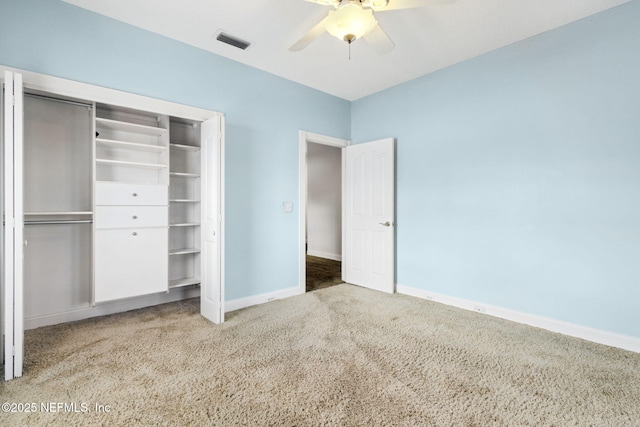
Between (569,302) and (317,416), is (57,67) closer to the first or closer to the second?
(317,416)

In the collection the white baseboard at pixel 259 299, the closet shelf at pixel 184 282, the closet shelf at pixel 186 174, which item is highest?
the closet shelf at pixel 186 174

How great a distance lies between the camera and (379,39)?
2105 mm

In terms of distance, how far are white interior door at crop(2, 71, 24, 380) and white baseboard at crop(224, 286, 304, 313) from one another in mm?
1616

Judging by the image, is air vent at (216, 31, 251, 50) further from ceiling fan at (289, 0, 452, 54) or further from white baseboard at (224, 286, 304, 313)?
white baseboard at (224, 286, 304, 313)

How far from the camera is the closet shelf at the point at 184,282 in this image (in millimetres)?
3428

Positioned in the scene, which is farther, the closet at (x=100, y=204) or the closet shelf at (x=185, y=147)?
the closet shelf at (x=185, y=147)

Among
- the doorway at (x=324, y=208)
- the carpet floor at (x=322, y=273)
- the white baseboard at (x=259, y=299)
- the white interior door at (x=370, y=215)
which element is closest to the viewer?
the white baseboard at (x=259, y=299)

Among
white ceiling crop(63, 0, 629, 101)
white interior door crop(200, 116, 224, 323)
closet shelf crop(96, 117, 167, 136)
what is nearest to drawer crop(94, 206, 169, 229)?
white interior door crop(200, 116, 224, 323)

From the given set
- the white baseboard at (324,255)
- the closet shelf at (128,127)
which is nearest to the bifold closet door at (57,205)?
the closet shelf at (128,127)

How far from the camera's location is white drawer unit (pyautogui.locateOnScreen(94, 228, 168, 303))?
113 inches

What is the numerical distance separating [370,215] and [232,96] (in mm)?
2330

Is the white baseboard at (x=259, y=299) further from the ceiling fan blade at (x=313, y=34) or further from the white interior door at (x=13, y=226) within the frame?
the ceiling fan blade at (x=313, y=34)

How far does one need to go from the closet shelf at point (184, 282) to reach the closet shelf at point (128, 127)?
5.83 feet

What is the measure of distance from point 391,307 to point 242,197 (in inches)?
84.2
